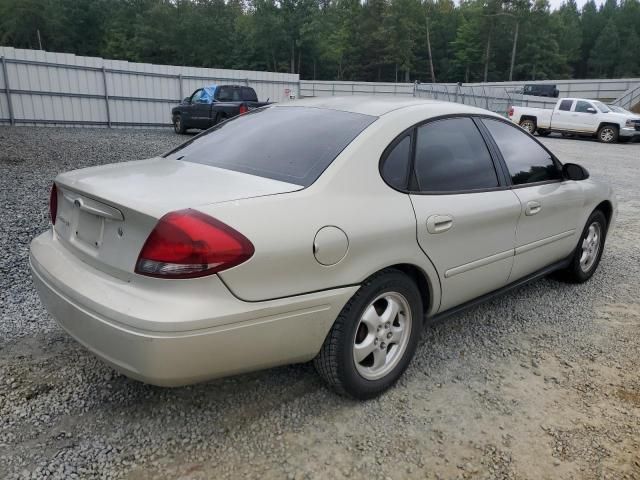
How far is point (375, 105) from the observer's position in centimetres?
298

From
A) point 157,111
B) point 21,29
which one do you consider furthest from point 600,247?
point 21,29

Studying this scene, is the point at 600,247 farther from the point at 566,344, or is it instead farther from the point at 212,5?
the point at 212,5

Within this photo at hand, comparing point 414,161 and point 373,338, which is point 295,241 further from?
point 414,161

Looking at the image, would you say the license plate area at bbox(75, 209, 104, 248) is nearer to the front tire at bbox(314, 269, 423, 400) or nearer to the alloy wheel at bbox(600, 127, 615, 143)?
the front tire at bbox(314, 269, 423, 400)

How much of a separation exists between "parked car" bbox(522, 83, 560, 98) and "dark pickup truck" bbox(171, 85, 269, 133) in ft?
77.6

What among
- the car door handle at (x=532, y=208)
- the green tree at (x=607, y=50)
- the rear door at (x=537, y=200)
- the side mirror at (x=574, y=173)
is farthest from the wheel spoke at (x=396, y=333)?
the green tree at (x=607, y=50)

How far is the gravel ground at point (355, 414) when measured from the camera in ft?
7.07

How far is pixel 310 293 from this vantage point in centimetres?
220

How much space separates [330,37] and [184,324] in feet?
231

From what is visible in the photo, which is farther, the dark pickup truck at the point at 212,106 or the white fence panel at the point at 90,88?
the white fence panel at the point at 90,88

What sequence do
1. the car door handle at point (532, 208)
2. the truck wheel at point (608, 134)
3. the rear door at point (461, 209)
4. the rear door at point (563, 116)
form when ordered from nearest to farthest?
the rear door at point (461, 209) → the car door handle at point (532, 208) → the truck wheel at point (608, 134) → the rear door at point (563, 116)

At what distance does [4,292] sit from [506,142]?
146 inches

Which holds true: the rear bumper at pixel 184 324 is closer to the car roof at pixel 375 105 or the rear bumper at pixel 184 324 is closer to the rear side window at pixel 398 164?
the rear side window at pixel 398 164

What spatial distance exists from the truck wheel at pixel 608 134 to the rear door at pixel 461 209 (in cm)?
1995
